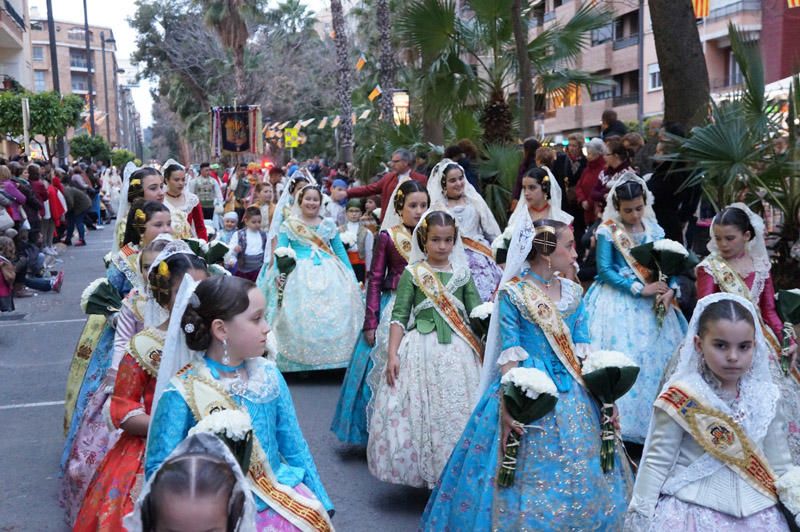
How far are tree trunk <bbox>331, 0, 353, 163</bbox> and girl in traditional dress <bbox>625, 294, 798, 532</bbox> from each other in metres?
23.1

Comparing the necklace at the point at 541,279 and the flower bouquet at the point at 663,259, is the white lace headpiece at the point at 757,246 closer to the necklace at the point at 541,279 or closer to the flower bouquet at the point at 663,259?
the flower bouquet at the point at 663,259

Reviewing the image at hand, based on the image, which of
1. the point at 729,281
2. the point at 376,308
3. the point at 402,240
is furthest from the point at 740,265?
the point at 376,308

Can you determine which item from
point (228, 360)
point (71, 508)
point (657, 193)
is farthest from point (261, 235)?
point (228, 360)

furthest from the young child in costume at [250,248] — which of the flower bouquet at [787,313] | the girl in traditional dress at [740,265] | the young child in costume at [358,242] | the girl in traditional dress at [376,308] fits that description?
the flower bouquet at [787,313]

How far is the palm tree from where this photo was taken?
147 ft

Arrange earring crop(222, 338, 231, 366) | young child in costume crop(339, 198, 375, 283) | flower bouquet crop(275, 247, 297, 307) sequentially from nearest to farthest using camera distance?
earring crop(222, 338, 231, 366) → flower bouquet crop(275, 247, 297, 307) → young child in costume crop(339, 198, 375, 283)

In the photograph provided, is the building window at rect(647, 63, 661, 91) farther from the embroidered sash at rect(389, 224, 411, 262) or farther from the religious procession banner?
the embroidered sash at rect(389, 224, 411, 262)

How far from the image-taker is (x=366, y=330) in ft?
22.0

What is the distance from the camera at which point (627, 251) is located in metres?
7.11

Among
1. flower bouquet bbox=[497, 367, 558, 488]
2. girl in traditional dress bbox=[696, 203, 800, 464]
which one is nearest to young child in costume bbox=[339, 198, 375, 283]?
girl in traditional dress bbox=[696, 203, 800, 464]

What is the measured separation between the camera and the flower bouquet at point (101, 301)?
5.72 meters

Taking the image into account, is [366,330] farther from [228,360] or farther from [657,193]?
[657,193]

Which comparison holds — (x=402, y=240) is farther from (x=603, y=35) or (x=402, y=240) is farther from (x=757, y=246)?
(x=603, y=35)

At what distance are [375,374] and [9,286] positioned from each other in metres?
8.31
